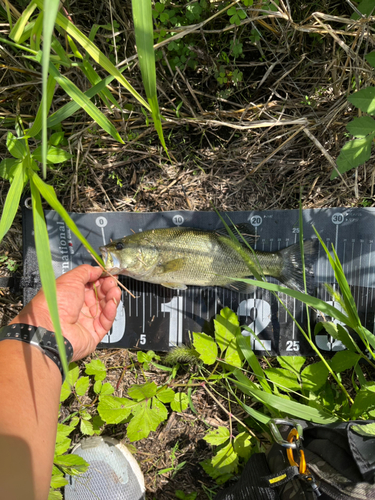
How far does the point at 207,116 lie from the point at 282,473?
113 inches

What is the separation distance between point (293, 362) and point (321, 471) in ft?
3.08

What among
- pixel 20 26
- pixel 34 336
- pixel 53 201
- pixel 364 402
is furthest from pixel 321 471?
pixel 20 26

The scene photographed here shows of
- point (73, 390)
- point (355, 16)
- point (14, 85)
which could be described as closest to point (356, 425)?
point (73, 390)

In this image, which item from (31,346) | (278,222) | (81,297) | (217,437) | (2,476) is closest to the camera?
(2,476)

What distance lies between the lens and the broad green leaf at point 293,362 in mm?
2922

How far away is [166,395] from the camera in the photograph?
2928mm

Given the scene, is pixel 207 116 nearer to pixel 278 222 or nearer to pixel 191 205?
pixel 191 205

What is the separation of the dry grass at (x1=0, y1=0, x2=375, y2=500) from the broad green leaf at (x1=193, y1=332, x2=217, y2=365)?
1.87 ft

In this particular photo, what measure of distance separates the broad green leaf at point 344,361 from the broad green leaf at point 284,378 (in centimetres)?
35

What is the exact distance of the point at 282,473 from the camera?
6.68 feet

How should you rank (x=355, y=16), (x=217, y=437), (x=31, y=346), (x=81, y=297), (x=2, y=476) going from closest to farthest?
1. (x=2, y=476)
2. (x=31, y=346)
3. (x=355, y=16)
4. (x=81, y=297)
5. (x=217, y=437)

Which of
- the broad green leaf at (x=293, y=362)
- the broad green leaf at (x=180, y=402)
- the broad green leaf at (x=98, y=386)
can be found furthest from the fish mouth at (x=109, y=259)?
the broad green leaf at (x=293, y=362)

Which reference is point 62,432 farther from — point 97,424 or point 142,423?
point 142,423

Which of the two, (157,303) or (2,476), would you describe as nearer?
(2,476)
